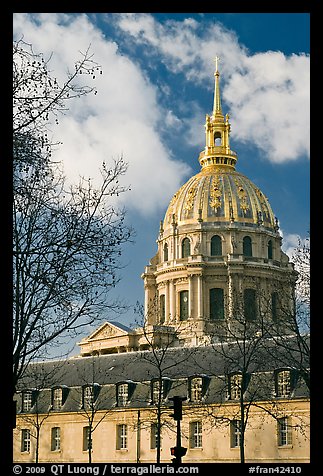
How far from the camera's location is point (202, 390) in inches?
2024

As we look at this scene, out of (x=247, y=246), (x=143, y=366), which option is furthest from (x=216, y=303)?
(x=143, y=366)

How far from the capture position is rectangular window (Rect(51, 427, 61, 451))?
183ft

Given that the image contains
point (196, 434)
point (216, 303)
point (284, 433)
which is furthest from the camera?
point (216, 303)

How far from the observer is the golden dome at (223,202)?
10462 centimetres

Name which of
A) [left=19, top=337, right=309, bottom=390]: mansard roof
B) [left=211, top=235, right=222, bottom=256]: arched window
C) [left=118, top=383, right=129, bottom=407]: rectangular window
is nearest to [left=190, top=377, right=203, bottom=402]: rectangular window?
[left=19, top=337, right=309, bottom=390]: mansard roof

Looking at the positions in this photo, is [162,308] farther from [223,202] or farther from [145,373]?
[145,373]

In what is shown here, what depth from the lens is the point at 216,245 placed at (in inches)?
4102

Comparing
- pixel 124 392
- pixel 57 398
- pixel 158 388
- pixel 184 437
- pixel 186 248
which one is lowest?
pixel 184 437

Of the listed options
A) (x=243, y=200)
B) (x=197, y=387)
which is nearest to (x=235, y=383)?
(x=197, y=387)

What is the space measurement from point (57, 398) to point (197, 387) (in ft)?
34.2

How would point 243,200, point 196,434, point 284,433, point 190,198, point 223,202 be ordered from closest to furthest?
1. point 284,433
2. point 196,434
3. point 243,200
4. point 223,202
5. point 190,198

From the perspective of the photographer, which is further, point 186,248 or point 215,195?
point 186,248

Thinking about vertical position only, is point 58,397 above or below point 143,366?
below
